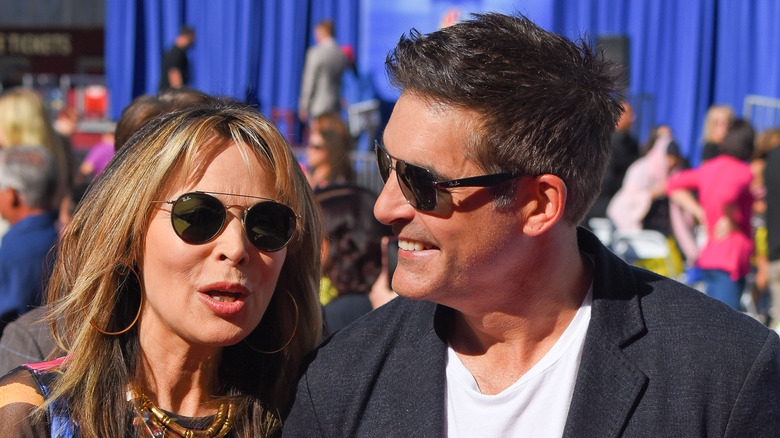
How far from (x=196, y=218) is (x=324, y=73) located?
10784mm

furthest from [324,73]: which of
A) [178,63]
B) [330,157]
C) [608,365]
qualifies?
[608,365]

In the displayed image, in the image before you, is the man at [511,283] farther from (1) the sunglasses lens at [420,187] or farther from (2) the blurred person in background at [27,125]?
(2) the blurred person in background at [27,125]

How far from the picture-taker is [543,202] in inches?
91.4

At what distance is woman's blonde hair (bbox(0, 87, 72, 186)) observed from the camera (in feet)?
19.4

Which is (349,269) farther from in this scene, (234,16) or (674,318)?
(234,16)

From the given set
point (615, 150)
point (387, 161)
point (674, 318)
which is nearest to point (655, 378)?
point (674, 318)

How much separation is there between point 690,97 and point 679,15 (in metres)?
1.39

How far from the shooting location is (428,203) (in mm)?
2244

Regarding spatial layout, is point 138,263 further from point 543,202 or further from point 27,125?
point 27,125

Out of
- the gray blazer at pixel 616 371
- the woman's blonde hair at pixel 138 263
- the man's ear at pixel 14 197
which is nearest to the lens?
the gray blazer at pixel 616 371

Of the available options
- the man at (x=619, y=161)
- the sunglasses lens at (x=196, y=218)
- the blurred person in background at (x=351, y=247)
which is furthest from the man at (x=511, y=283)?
the man at (x=619, y=161)

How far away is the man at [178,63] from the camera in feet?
42.5

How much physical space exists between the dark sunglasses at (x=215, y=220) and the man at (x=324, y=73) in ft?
34.4

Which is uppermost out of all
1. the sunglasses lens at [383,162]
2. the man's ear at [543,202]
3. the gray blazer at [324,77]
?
the gray blazer at [324,77]
